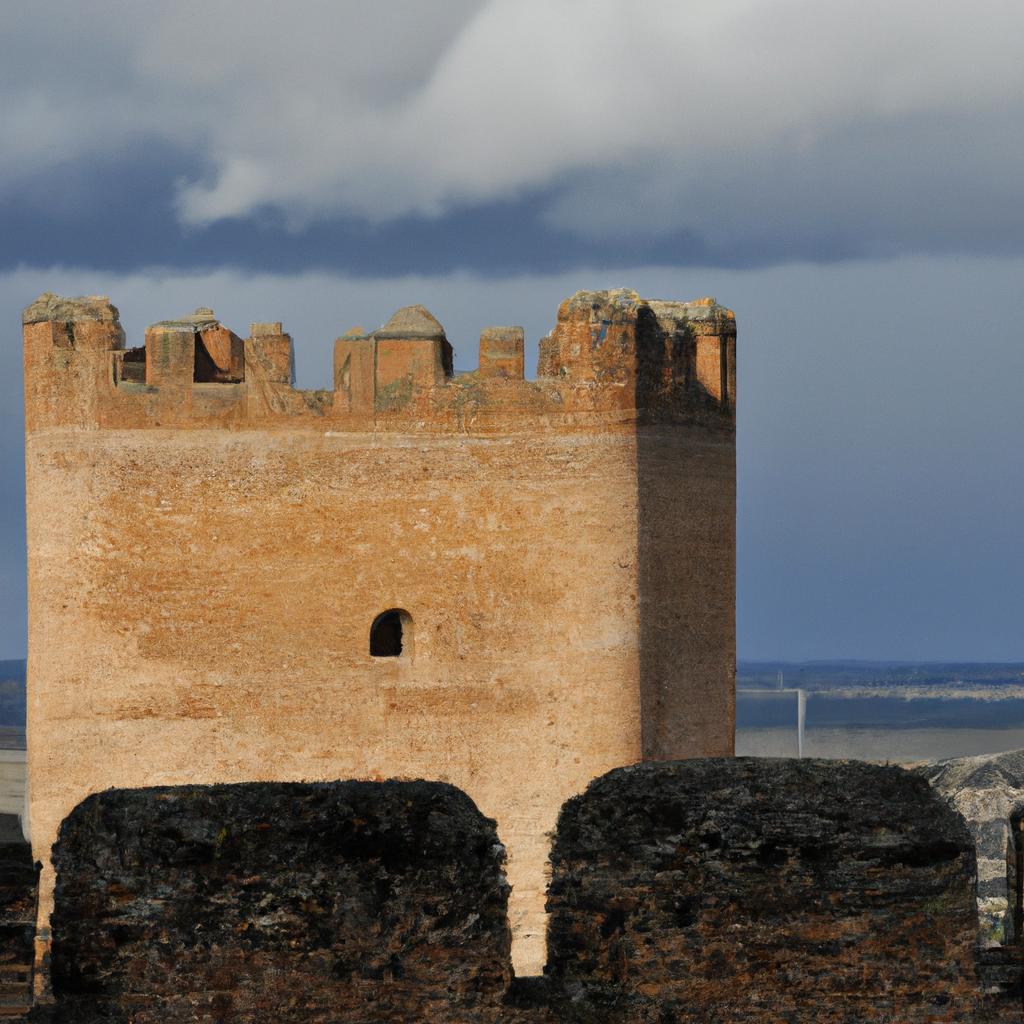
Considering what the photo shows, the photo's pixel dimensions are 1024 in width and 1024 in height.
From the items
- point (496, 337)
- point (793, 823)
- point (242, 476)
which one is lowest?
point (793, 823)

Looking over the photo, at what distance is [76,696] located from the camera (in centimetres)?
1791

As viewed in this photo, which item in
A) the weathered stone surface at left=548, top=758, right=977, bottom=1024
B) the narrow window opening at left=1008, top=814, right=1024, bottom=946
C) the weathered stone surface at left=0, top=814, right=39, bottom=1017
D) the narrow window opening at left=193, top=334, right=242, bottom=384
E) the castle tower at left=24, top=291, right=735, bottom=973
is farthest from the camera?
the narrow window opening at left=193, top=334, right=242, bottom=384

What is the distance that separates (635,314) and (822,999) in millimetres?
10415

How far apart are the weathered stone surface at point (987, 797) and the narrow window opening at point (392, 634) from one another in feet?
14.5

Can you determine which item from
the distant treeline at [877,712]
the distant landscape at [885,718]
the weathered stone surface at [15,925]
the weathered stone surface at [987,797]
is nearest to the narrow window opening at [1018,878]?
the weathered stone surface at [15,925]

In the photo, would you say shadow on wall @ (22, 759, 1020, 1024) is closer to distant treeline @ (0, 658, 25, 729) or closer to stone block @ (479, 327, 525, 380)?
stone block @ (479, 327, 525, 380)

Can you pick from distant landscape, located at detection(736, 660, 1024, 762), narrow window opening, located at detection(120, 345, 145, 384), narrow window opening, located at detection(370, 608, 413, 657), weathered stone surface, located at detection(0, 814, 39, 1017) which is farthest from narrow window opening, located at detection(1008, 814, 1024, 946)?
distant landscape, located at detection(736, 660, 1024, 762)

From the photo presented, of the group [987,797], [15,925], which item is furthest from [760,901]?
[987,797]

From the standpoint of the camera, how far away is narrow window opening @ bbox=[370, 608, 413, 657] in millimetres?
17781

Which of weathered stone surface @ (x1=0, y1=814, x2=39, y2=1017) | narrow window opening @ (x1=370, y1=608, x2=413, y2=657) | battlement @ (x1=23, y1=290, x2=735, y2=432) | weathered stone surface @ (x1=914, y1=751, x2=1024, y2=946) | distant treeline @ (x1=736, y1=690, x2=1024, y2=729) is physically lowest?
distant treeline @ (x1=736, y1=690, x2=1024, y2=729)

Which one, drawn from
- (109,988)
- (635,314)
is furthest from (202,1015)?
(635,314)

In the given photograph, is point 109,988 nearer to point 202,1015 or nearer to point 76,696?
point 202,1015

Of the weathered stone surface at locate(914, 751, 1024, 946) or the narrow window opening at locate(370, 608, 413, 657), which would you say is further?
the narrow window opening at locate(370, 608, 413, 657)

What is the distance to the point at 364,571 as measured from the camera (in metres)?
17.7
